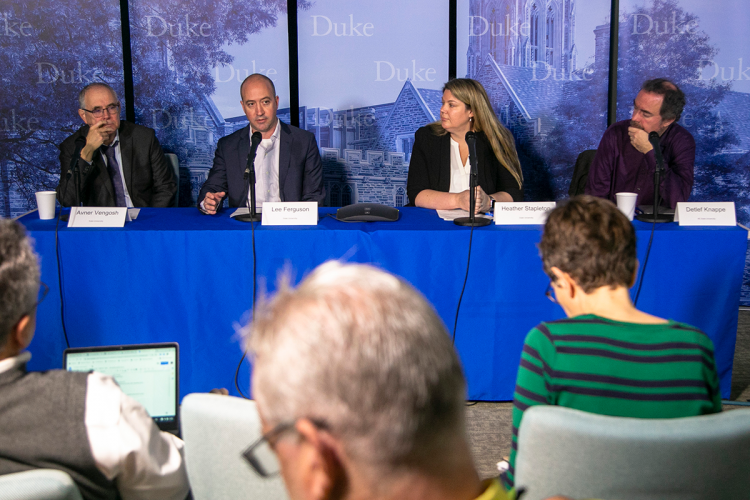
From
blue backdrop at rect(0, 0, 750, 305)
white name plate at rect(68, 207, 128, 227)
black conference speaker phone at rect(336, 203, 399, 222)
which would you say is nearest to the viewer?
white name plate at rect(68, 207, 128, 227)

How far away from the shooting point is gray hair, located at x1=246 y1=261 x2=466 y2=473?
1.60ft

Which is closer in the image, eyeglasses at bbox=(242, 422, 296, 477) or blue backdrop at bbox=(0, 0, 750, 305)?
eyeglasses at bbox=(242, 422, 296, 477)

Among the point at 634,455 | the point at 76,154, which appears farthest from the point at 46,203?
the point at 634,455

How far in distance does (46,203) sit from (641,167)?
2.66 metres

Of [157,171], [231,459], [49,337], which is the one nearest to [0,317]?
[231,459]

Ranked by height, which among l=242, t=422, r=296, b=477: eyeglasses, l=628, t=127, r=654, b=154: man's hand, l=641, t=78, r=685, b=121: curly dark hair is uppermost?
l=641, t=78, r=685, b=121: curly dark hair

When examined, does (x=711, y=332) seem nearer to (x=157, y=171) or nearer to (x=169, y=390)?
(x=169, y=390)

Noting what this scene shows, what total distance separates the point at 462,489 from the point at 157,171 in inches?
129

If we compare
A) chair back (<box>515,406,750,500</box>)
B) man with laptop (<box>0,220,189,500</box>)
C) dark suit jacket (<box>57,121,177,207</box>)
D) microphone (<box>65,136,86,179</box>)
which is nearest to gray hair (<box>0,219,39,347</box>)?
man with laptop (<box>0,220,189,500</box>)

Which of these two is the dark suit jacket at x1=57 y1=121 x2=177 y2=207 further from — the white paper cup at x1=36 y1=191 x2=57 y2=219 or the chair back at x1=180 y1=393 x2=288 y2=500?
the chair back at x1=180 y1=393 x2=288 y2=500

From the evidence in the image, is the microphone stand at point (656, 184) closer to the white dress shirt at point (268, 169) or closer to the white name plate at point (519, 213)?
the white name plate at point (519, 213)

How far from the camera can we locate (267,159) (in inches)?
132

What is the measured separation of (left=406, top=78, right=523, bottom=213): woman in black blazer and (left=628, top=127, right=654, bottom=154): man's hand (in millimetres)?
551

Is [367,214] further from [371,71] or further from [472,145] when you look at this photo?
[371,71]
